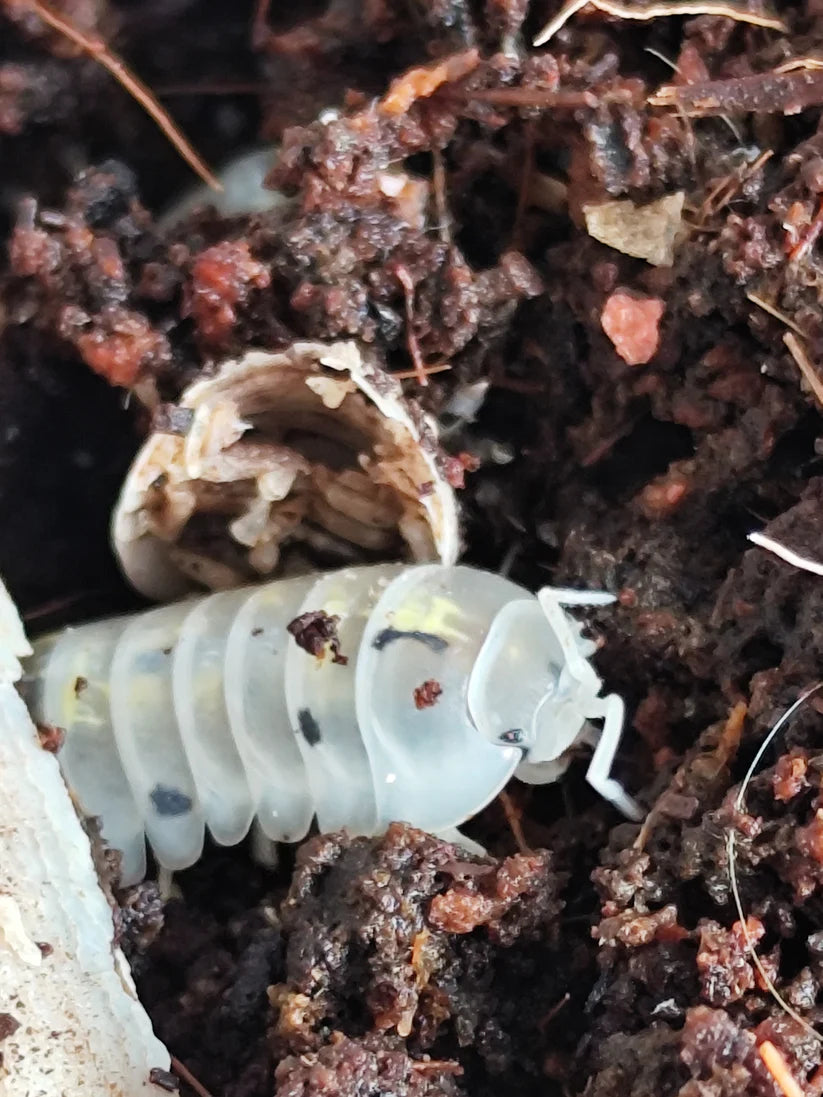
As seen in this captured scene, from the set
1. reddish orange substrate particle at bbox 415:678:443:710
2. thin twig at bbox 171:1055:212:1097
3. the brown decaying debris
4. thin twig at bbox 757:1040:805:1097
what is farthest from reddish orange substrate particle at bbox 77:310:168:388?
thin twig at bbox 757:1040:805:1097

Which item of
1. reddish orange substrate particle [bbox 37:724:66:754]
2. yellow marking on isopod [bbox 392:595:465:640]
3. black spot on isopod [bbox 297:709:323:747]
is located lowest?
black spot on isopod [bbox 297:709:323:747]

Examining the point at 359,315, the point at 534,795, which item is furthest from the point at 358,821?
the point at 359,315

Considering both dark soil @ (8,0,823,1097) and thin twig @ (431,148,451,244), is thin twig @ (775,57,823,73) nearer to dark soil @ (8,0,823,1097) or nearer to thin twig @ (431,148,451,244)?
dark soil @ (8,0,823,1097)

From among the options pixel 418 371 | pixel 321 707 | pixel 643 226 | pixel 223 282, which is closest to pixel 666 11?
pixel 643 226

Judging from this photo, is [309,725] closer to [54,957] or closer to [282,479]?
[282,479]

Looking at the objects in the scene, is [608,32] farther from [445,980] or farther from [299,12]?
[445,980]

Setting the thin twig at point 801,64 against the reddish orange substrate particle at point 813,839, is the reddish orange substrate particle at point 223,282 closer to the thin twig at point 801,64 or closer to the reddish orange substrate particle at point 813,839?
the thin twig at point 801,64
